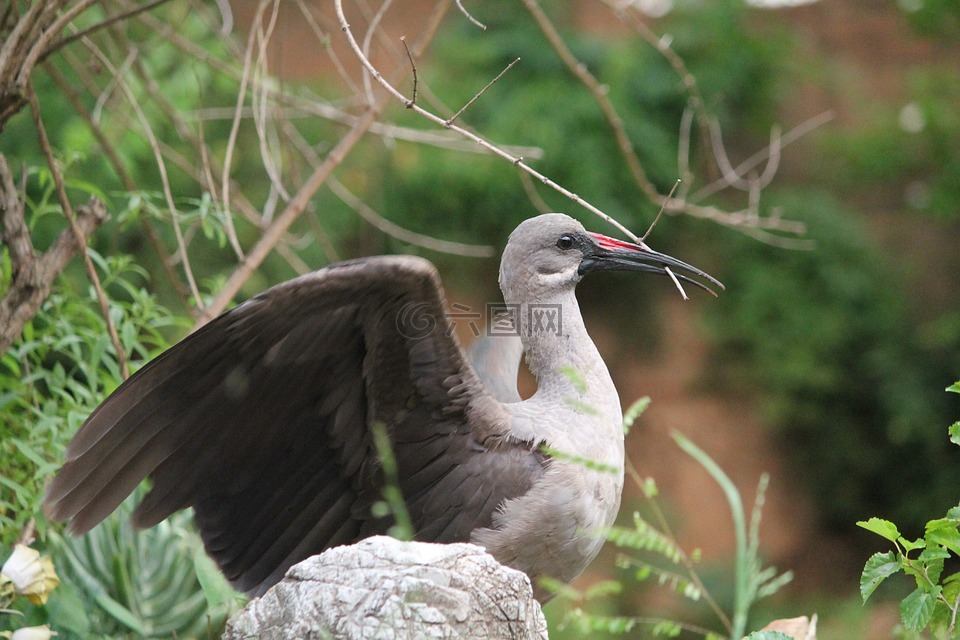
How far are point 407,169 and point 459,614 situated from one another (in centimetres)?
575

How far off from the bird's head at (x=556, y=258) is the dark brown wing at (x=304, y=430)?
0.45m

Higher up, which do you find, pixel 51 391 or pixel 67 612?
pixel 51 391

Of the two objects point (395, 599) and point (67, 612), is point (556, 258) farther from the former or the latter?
point (67, 612)

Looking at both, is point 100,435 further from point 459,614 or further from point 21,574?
point 459,614

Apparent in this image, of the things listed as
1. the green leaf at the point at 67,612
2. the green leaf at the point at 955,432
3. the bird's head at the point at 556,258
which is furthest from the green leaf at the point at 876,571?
the green leaf at the point at 67,612

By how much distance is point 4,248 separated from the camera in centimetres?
328

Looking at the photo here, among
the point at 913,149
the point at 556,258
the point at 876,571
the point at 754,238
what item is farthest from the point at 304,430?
the point at 913,149

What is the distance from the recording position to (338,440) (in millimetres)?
2736

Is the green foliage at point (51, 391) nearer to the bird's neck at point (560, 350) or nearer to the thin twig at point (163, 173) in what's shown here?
the thin twig at point (163, 173)

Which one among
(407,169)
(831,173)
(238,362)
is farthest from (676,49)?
(238,362)

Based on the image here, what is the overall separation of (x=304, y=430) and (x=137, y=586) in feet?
2.61

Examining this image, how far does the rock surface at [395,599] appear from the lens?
70.4 inches

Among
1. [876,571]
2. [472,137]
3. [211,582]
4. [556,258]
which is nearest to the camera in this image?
[876,571]

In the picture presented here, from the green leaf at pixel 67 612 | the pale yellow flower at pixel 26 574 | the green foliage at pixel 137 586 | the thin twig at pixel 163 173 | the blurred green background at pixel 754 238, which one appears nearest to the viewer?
the pale yellow flower at pixel 26 574
